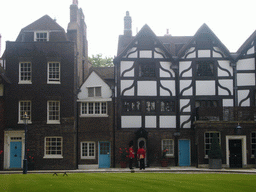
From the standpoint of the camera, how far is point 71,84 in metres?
35.1

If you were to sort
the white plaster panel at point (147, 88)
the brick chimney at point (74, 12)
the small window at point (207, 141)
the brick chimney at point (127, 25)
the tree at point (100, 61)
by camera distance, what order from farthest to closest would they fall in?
the tree at point (100, 61) → the brick chimney at point (127, 25) → the brick chimney at point (74, 12) → the white plaster panel at point (147, 88) → the small window at point (207, 141)

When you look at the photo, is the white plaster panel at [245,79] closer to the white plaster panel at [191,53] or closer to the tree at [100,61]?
the white plaster panel at [191,53]

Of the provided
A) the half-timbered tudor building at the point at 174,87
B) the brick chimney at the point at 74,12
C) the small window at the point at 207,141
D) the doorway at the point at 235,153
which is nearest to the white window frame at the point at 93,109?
the half-timbered tudor building at the point at 174,87

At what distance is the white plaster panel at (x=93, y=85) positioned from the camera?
36.2 metres

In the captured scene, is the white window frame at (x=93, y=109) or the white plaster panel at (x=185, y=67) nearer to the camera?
the white window frame at (x=93, y=109)

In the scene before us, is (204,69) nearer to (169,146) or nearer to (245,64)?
(245,64)

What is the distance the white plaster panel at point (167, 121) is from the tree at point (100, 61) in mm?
31416

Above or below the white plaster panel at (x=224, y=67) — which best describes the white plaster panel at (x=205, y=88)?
below

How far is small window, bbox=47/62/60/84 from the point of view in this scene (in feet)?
116

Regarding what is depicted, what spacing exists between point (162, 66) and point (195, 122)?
215 inches

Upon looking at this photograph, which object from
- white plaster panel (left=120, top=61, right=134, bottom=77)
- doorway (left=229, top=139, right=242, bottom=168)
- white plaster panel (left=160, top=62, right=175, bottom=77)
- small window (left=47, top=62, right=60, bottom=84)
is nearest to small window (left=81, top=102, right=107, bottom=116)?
white plaster panel (left=120, top=61, right=134, bottom=77)

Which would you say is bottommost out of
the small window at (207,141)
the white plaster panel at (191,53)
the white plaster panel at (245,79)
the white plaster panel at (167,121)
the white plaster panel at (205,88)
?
the small window at (207,141)

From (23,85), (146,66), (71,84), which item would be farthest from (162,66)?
(23,85)

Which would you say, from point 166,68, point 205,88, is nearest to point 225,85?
point 205,88
